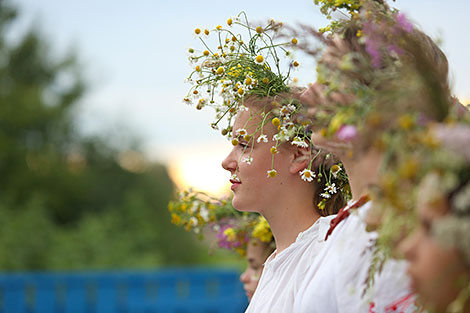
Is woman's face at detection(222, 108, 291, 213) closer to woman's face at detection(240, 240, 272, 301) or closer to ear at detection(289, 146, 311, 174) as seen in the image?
ear at detection(289, 146, 311, 174)

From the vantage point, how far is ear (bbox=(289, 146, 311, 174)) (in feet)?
6.21

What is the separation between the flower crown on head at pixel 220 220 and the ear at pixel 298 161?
0.63 meters

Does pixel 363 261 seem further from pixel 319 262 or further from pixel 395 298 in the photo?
pixel 319 262

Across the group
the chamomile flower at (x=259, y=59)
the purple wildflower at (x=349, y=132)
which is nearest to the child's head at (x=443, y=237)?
the purple wildflower at (x=349, y=132)

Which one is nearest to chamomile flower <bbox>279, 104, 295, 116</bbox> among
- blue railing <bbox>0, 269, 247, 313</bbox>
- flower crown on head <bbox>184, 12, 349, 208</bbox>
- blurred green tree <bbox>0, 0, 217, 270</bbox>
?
flower crown on head <bbox>184, 12, 349, 208</bbox>

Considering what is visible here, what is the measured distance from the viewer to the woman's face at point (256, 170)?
1901 mm

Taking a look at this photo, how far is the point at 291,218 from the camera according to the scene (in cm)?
191

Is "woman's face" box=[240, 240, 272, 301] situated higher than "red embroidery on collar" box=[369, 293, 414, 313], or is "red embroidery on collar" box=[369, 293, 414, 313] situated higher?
"woman's face" box=[240, 240, 272, 301]

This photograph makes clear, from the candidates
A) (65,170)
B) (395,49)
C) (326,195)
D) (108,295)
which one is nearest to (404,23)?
(395,49)

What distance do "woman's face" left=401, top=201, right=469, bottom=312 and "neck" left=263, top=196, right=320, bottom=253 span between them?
93 centimetres

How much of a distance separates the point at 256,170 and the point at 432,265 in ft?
3.29

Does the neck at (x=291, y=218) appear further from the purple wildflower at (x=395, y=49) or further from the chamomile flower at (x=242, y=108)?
the purple wildflower at (x=395, y=49)

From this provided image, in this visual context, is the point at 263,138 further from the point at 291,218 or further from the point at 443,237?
the point at 443,237

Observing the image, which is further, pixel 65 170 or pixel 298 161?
pixel 65 170
